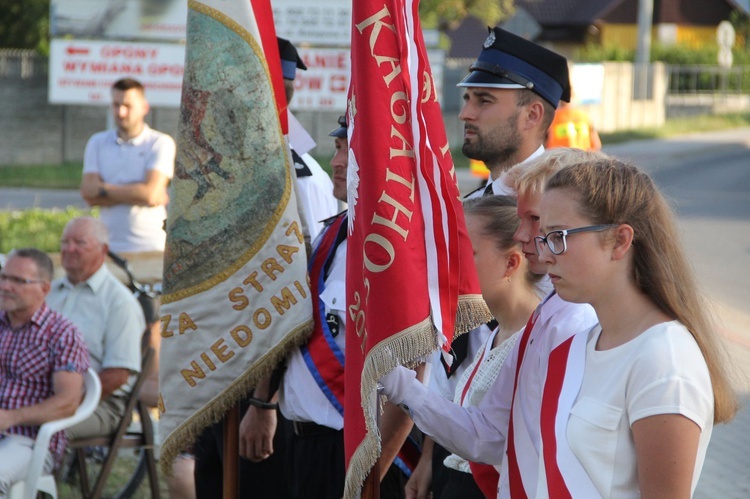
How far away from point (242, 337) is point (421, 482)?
2.36ft

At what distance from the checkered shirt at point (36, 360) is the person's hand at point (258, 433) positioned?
5.37ft

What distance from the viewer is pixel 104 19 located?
17141 millimetres

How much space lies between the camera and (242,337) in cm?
312

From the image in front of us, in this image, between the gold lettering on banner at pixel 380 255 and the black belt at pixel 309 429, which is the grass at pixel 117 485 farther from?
the gold lettering on banner at pixel 380 255

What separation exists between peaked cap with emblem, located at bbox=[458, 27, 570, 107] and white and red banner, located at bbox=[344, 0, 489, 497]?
3.87 feet

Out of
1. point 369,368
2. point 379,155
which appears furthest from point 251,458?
point 379,155

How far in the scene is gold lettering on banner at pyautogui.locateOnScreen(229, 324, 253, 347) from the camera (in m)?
3.12

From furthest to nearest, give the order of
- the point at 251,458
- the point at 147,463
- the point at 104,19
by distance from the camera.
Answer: the point at 104,19, the point at 147,463, the point at 251,458

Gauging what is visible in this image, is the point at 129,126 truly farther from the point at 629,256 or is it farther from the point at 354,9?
the point at 629,256

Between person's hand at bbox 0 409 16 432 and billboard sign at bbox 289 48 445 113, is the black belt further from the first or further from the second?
billboard sign at bbox 289 48 445 113

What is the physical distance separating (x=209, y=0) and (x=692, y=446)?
1834 millimetres

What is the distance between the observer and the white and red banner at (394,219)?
2.62 m

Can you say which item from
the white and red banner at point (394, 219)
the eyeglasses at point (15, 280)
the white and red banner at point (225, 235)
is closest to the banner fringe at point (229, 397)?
the white and red banner at point (225, 235)

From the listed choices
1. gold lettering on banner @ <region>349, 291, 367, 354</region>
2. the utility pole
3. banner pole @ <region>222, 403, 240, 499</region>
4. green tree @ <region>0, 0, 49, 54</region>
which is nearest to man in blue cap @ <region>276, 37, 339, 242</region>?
banner pole @ <region>222, 403, 240, 499</region>
